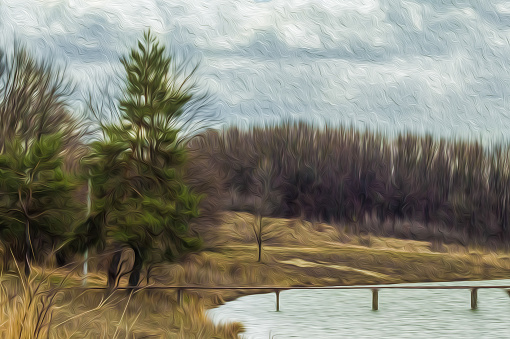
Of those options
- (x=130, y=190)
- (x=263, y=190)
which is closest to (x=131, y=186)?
(x=130, y=190)

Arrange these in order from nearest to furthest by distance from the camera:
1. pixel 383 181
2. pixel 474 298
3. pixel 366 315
Answer: pixel 366 315, pixel 474 298, pixel 383 181

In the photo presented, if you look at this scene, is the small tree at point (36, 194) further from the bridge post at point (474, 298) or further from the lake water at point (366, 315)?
the bridge post at point (474, 298)

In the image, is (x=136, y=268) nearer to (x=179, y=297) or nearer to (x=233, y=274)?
(x=179, y=297)

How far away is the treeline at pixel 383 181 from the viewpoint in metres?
72.6

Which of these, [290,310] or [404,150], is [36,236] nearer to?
[290,310]

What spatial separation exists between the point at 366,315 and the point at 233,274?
495 inches

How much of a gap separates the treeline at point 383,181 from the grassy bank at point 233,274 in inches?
244

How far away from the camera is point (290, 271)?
4534 centimetres

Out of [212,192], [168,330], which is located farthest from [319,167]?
[168,330]

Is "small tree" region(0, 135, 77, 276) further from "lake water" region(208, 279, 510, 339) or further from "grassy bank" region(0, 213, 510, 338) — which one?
"lake water" region(208, 279, 510, 339)

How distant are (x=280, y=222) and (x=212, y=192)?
32.5m

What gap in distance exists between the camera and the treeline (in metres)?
72.6

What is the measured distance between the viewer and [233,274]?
3975 cm

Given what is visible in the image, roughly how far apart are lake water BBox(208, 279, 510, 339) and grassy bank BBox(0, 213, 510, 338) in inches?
59.3
